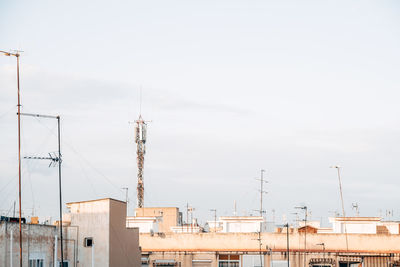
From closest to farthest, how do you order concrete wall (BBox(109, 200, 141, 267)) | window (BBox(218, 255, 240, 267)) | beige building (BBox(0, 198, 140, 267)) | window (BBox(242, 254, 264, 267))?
beige building (BBox(0, 198, 140, 267)) < concrete wall (BBox(109, 200, 141, 267)) < window (BBox(242, 254, 264, 267)) < window (BBox(218, 255, 240, 267))

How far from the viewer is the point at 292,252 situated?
58125 millimetres

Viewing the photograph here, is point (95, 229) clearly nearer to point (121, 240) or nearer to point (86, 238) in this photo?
point (86, 238)

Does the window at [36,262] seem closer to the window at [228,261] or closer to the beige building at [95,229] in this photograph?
the beige building at [95,229]

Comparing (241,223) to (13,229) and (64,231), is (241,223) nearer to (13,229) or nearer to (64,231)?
(64,231)

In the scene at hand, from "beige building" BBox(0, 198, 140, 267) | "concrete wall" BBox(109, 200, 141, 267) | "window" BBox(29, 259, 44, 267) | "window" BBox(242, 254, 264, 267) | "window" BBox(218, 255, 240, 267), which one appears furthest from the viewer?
"window" BBox(218, 255, 240, 267)

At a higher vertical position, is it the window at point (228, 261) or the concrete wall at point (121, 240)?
the concrete wall at point (121, 240)

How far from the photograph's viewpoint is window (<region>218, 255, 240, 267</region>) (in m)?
58.7

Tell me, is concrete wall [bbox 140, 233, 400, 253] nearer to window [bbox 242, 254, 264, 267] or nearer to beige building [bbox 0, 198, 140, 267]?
window [bbox 242, 254, 264, 267]

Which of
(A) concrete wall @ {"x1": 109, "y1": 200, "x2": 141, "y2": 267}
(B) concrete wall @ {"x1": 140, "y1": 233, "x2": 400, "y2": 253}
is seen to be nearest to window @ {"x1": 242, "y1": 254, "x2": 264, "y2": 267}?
(B) concrete wall @ {"x1": 140, "y1": 233, "x2": 400, "y2": 253}

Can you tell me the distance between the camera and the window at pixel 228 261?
58.7 metres

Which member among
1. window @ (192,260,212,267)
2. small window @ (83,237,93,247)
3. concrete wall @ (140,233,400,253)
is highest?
small window @ (83,237,93,247)

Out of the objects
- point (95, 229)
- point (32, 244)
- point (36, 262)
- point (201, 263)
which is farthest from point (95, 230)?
point (201, 263)

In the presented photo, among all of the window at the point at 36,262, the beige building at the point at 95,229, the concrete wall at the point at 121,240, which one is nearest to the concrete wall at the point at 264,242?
the concrete wall at the point at 121,240

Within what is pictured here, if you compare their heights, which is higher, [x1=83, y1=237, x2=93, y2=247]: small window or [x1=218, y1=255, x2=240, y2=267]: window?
[x1=83, y1=237, x2=93, y2=247]: small window
